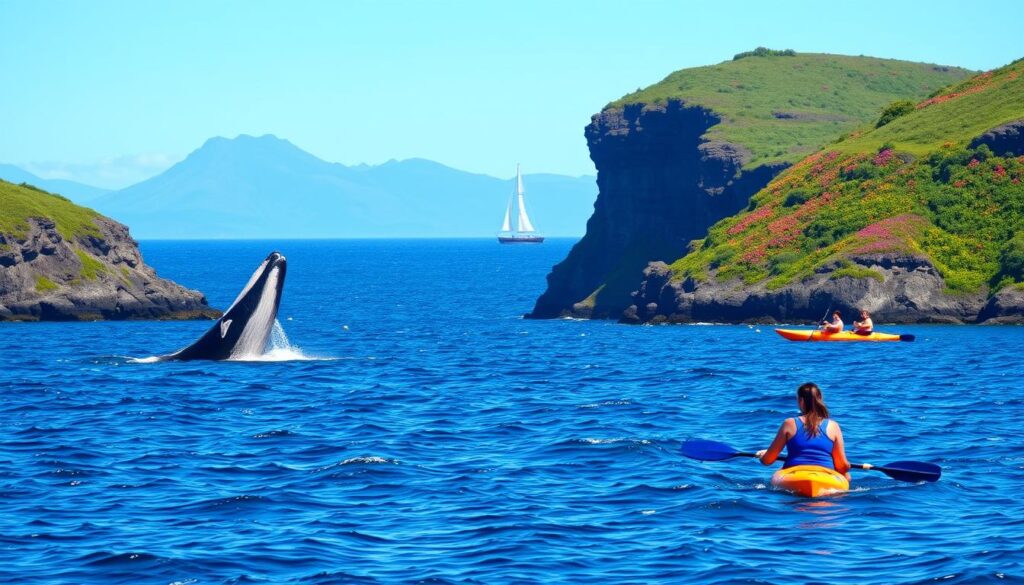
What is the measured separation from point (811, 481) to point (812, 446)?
2.18 ft

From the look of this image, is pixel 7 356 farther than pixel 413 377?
Yes

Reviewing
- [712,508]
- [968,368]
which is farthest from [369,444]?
[968,368]

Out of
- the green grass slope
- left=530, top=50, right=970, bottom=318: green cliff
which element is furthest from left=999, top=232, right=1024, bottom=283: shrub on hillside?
left=530, top=50, right=970, bottom=318: green cliff

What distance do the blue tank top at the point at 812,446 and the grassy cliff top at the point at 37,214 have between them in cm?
8862

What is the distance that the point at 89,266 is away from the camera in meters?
105

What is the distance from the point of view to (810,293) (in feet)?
284

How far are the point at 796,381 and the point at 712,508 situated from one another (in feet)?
85.4

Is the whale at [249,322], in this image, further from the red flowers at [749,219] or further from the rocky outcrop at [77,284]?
the red flowers at [749,219]

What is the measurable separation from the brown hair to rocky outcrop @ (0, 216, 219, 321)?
81275 mm

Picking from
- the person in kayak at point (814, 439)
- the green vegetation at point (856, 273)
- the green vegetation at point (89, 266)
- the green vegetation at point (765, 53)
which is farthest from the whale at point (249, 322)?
the green vegetation at point (765, 53)

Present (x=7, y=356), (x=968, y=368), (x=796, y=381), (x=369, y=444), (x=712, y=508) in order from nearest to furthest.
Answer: (x=712, y=508)
(x=369, y=444)
(x=796, y=381)
(x=968, y=368)
(x=7, y=356)

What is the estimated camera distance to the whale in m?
41.6

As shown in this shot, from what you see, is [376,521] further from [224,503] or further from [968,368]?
[968,368]

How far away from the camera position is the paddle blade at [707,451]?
2680 centimetres
